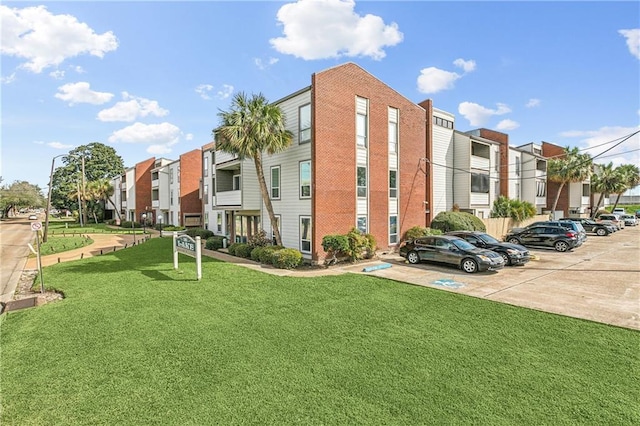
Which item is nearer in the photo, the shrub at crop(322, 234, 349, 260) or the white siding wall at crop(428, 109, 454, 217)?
the shrub at crop(322, 234, 349, 260)

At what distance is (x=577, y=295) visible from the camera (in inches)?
430

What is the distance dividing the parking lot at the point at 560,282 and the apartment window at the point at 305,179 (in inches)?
229

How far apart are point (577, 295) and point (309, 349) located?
32.5ft

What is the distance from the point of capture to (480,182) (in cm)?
2788

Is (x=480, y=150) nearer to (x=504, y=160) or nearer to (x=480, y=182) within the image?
(x=504, y=160)

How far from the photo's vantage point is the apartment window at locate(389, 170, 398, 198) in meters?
21.3

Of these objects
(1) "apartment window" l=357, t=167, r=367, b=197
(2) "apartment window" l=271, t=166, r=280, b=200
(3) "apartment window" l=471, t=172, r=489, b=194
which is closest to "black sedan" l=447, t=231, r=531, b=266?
(1) "apartment window" l=357, t=167, r=367, b=197

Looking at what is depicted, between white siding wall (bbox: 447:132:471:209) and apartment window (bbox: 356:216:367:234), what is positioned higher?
white siding wall (bbox: 447:132:471:209)

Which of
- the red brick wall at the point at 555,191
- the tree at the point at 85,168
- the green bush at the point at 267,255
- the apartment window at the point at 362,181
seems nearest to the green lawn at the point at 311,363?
the green bush at the point at 267,255

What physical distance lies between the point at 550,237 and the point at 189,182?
37171 mm

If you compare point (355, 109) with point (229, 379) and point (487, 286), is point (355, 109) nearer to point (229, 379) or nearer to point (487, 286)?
point (487, 286)

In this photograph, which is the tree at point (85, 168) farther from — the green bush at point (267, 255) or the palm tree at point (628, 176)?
the palm tree at point (628, 176)

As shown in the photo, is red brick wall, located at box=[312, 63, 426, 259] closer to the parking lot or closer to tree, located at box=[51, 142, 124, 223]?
the parking lot

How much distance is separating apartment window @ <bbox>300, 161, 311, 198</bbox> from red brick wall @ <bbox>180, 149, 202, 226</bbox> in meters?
26.4
